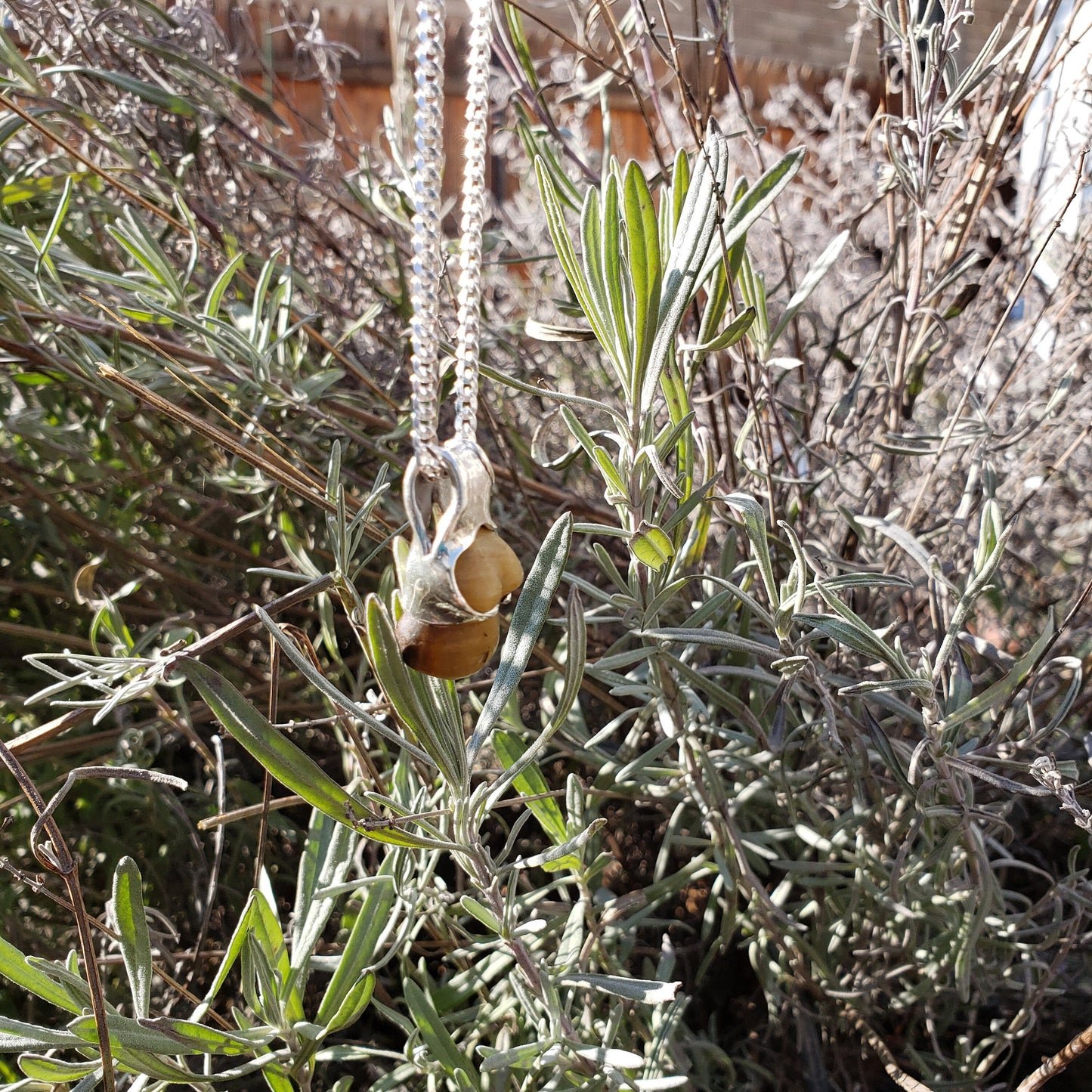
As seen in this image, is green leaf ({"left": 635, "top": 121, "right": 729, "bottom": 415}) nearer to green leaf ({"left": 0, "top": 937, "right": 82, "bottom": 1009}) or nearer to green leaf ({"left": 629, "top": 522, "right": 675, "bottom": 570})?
green leaf ({"left": 629, "top": 522, "right": 675, "bottom": 570})

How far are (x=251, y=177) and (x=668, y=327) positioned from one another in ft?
1.96

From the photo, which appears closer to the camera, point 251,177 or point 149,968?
point 149,968

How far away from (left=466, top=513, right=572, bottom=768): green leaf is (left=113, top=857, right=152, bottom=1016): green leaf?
0.18 m

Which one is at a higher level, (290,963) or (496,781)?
(496,781)

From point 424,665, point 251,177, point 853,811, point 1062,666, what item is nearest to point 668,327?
point 424,665

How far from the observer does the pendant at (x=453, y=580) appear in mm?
327

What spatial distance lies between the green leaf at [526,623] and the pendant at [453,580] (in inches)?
3.0

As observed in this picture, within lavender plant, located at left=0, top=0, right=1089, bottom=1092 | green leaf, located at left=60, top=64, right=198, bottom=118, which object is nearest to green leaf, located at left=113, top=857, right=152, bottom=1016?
lavender plant, located at left=0, top=0, right=1089, bottom=1092

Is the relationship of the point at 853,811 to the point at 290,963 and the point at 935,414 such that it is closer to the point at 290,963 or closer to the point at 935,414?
the point at 290,963

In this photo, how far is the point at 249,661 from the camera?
0.82m

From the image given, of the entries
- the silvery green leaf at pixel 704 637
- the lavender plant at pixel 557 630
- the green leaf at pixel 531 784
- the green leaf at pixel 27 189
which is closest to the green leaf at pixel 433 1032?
the lavender plant at pixel 557 630

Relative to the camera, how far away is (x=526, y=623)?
1.41 feet

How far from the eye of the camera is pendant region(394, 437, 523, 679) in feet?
1.07

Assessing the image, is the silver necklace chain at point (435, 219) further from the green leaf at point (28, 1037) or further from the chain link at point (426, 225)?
the green leaf at point (28, 1037)
